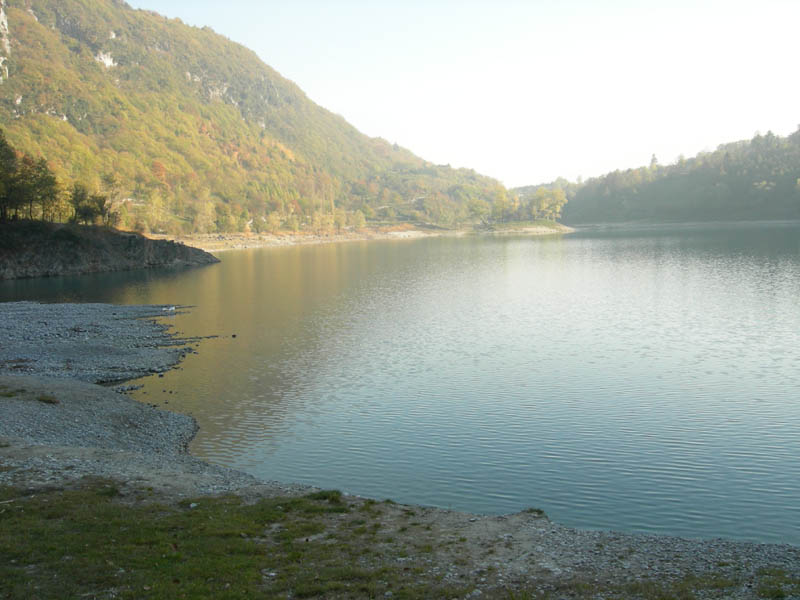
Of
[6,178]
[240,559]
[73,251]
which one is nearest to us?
[240,559]

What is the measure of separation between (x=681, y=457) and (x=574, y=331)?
2485cm

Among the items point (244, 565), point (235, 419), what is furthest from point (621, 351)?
point (244, 565)

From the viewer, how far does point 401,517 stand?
1617 centimetres

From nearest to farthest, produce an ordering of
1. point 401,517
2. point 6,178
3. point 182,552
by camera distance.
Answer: point 182,552 → point 401,517 → point 6,178

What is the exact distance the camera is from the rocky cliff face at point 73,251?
93.2 metres

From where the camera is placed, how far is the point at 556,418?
88.2 ft

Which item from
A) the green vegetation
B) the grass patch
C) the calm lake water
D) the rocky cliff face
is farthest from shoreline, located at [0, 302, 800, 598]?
the rocky cliff face

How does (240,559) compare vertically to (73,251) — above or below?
below

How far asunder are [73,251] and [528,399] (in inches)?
3805

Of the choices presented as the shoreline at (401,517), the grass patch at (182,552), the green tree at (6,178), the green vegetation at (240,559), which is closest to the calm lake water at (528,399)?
the shoreline at (401,517)

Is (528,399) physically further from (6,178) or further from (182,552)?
(6,178)

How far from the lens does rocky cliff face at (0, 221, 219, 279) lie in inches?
3669

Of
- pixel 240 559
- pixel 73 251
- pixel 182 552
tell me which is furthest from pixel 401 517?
pixel 73 251

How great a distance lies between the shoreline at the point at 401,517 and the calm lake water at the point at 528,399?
2043 mm
